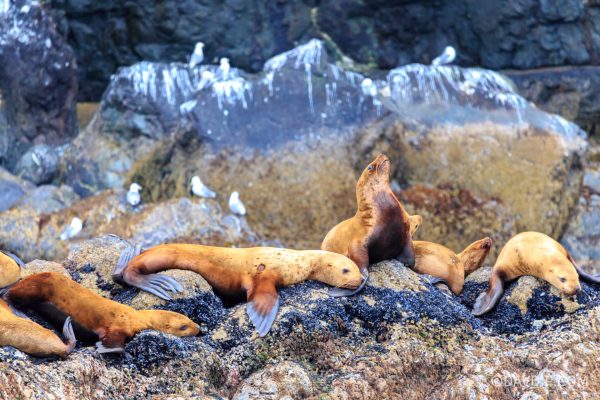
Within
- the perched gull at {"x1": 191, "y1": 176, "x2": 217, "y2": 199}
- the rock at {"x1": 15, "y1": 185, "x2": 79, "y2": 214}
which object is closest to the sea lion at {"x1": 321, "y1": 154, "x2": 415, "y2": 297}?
the perched gull at {"x1": 191, "y1": 176, "x2": 217, "y2": 199}

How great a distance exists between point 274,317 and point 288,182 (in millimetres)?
8815

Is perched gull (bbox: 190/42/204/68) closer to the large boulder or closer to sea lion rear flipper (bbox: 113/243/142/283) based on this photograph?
the large boulder

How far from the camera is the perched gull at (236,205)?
15047 millimetres

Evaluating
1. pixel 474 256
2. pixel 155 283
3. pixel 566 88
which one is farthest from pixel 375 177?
pixel 566 88

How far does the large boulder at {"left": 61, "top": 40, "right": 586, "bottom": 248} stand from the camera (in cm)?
1562

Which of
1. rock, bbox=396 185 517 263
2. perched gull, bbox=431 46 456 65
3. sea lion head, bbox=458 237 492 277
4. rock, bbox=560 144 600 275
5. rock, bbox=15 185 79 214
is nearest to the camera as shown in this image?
sea lion head, bbox=458 237 492 277

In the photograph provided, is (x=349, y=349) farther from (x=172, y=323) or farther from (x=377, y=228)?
(x=377, y=228)

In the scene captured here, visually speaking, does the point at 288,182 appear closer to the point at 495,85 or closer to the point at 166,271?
the point at 495,85

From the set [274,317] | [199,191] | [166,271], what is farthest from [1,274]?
[199,191]

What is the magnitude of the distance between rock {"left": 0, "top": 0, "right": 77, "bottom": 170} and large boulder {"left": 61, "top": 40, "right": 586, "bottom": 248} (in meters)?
1.44

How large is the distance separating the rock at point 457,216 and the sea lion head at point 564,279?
7.68 m

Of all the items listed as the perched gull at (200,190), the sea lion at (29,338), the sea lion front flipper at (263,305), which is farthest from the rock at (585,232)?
the sea lion at (29,338)

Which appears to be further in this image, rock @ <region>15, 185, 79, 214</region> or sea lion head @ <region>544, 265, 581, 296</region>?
rock @ <region>15, 185, 79, 214</region>

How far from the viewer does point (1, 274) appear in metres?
6.90
